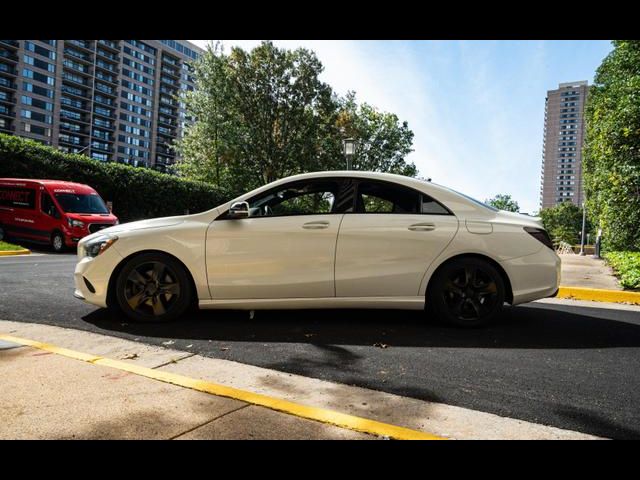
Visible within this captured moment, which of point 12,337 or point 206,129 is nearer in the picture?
point 12,337

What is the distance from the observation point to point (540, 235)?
4625 millimetres

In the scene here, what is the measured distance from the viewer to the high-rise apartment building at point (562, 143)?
150125mm

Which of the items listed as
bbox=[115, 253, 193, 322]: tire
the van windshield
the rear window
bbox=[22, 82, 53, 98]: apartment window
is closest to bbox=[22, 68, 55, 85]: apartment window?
bbox=[22, 82, 53, 98]: apartment window

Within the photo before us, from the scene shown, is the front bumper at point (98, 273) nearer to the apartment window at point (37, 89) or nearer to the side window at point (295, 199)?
the side window at point (295, 199)

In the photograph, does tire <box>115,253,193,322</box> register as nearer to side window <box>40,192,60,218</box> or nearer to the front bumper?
the front bumper

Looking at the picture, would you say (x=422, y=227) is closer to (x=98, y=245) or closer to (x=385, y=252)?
(x=385, y=252)

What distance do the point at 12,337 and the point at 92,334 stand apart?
1.97 ft

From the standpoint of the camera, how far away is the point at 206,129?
3231 centimetres

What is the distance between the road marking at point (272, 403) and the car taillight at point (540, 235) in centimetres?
302

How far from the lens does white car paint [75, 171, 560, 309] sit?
4.45 m

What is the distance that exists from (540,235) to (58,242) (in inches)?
565
